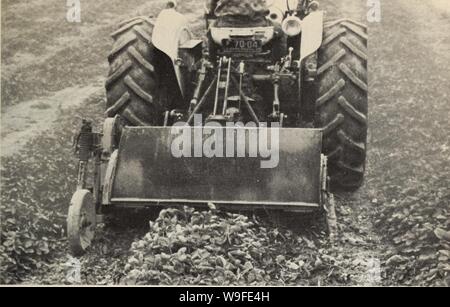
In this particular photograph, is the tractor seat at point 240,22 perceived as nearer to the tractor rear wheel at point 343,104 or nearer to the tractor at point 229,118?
the tractor at point 229,118

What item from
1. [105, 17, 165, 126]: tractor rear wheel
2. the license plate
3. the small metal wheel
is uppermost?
the license plate

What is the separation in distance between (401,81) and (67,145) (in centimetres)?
423

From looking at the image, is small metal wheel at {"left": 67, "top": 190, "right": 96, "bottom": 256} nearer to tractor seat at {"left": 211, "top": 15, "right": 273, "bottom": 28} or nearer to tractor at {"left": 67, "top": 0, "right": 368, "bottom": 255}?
tractor at {"left": 67, "top": 0, "right": 368, "bottom": 255}

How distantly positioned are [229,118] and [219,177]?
625 mm

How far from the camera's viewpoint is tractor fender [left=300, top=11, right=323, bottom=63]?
522cm

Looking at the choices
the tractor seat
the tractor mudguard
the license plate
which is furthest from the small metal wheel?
the tractor seat

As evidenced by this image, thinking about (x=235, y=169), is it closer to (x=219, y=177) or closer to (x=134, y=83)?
(x=219, y=177)

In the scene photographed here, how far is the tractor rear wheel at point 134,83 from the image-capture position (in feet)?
17.4

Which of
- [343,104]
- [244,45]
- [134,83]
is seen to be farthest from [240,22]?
[343,104]

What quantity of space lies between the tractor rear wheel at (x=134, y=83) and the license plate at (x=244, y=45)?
71cm

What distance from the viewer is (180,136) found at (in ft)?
14.7

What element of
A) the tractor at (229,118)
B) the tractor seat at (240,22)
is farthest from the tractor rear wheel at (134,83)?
the tractor seat at (240,22)
